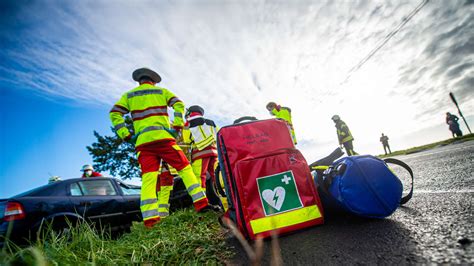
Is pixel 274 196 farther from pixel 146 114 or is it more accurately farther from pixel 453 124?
pixel 453 124

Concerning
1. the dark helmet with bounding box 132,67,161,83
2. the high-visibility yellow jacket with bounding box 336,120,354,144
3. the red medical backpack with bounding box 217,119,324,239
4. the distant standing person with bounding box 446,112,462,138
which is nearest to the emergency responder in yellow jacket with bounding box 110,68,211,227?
the dark helmet with bounding box 132,67,161,83

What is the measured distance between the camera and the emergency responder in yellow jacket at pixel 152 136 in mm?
2677

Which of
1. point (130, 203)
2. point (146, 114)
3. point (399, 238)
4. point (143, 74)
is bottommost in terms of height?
point (399, 238)

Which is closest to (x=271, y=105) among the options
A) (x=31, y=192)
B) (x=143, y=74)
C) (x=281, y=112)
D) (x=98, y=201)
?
(x=281, y=112)

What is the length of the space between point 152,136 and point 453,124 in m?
16.9

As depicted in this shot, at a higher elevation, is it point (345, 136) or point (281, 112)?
point (281, 112)

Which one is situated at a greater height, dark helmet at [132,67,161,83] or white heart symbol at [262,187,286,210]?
dark helmet at [132,67,161,83]

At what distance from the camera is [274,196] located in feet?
5.10

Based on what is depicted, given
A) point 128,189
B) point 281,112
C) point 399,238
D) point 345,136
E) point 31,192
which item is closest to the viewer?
point 399,238

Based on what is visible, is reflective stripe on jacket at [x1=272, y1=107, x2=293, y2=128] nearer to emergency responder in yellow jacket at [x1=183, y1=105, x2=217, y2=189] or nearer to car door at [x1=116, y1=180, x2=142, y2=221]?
emergency responder in yellow jacket at [x1=183, y1=105, x2=217, y2=189]

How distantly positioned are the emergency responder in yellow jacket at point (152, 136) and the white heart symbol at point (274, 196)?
141 centimetres

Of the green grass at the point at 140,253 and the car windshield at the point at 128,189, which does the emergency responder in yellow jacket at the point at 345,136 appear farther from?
the car windshield at the point at 128,189

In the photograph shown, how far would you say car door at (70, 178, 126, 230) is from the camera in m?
3.45

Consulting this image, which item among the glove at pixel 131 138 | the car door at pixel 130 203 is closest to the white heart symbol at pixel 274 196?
the glove at pixel 131 138
